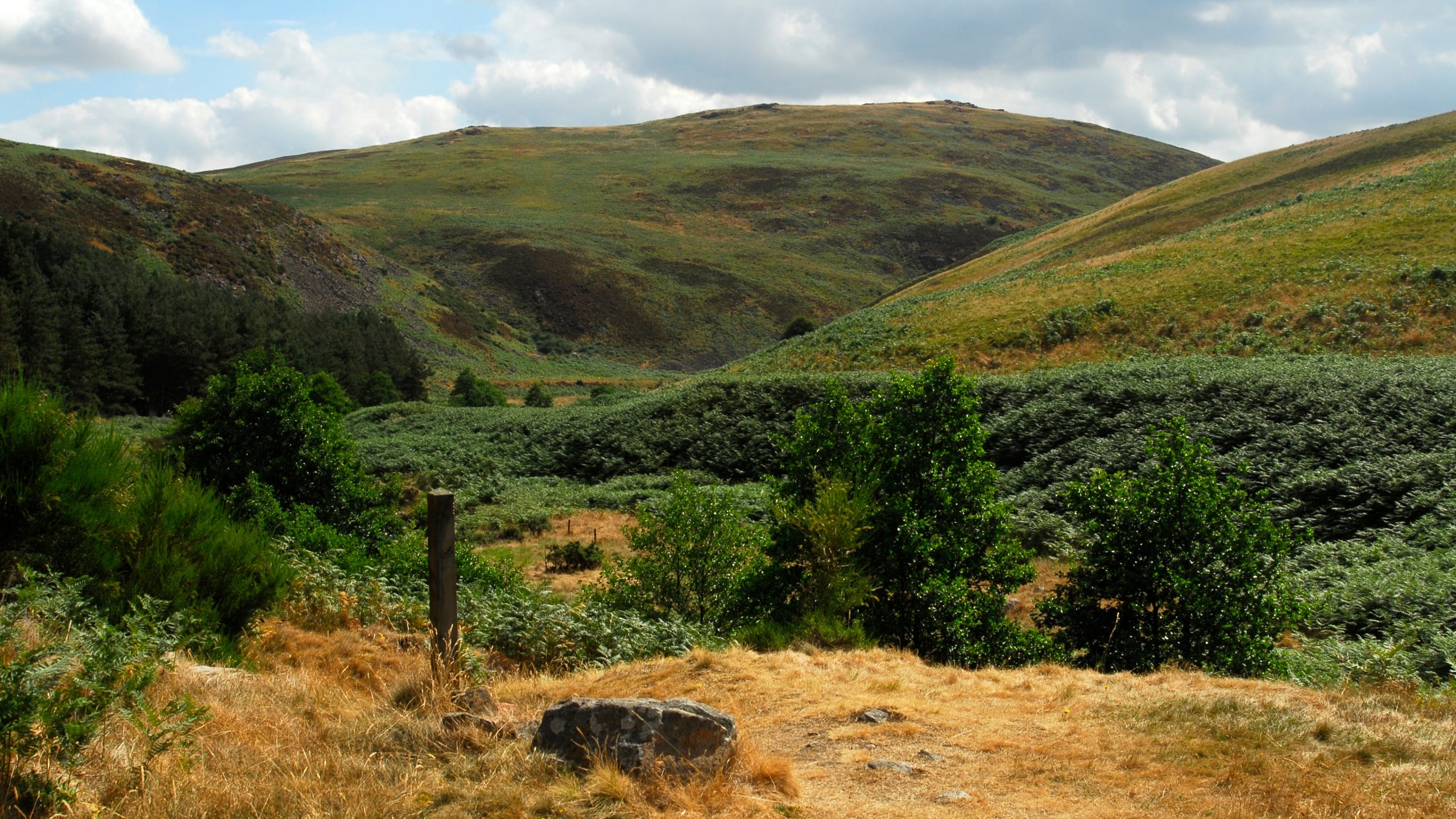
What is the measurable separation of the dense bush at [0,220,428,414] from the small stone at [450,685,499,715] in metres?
36.6

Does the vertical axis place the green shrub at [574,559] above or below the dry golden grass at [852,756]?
below

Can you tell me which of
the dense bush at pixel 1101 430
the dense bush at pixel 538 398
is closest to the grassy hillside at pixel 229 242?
the dense bush at pixel 538 398

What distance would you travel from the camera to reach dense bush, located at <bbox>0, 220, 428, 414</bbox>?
39.4 m

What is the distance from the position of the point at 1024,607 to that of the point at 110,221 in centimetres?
7097

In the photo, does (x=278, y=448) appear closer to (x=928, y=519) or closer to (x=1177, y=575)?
(x=928, y=519)

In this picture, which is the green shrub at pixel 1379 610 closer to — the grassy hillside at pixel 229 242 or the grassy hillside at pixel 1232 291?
the grassy hillside at pixel 1232 291

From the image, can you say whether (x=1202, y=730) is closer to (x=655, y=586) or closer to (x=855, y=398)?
(x=655, y=586)

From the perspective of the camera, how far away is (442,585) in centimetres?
711

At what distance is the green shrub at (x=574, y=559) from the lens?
21.8 metres

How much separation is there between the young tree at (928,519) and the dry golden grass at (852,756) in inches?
112

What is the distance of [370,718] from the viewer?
6.38 metres

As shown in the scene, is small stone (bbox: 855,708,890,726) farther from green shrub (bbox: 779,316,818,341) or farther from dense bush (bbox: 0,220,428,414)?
green shrub (bbox: 779,316,818,341)

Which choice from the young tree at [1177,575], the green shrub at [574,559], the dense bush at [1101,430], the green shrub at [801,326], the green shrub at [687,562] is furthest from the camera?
the green shrub at [801,326]

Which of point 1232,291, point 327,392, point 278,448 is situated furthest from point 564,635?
point 327,392
